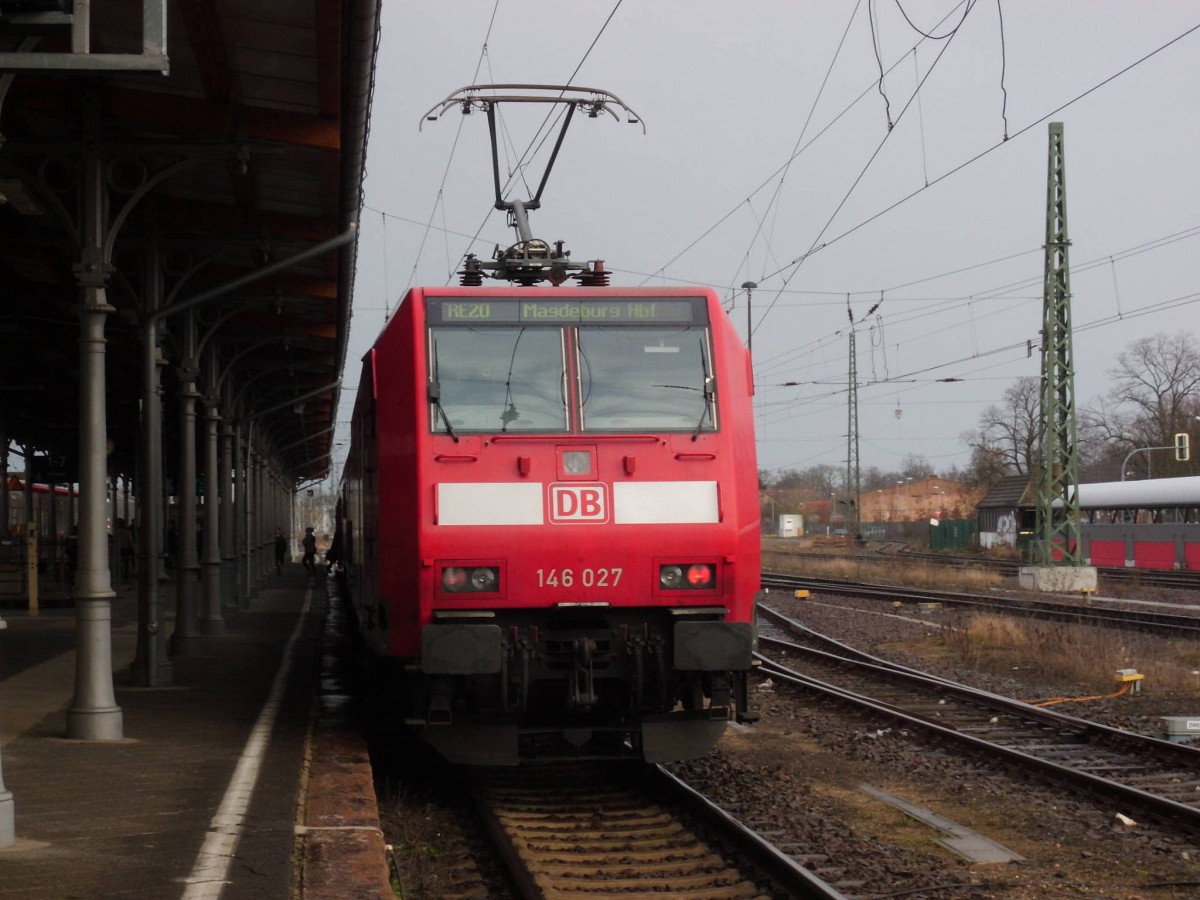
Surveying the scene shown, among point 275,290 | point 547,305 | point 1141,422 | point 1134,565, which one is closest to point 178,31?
point 547,305

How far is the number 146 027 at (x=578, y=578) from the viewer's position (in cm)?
873

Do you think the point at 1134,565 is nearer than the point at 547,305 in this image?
No

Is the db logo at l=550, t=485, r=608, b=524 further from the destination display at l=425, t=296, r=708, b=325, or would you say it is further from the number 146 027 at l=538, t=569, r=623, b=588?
the destination display at l=425, t=296, r=708, b=325

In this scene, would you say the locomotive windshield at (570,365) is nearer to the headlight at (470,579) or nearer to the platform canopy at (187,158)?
the headlight at (470,579)

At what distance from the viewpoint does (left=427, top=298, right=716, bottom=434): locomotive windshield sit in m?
9.09

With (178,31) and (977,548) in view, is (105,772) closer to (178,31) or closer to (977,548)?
(178,31)

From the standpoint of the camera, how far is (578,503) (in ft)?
29.2

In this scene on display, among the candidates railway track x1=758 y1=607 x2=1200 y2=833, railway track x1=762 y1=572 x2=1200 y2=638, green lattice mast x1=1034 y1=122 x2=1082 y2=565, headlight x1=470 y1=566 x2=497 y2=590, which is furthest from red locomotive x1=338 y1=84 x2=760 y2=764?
green lattice mast x1=1034 y1=122 x2=1082 y2=565

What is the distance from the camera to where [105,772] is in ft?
28.4

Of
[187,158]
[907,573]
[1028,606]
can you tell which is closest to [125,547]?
[907,573]

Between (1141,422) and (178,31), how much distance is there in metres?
67.7

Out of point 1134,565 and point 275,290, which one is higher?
point 275,290

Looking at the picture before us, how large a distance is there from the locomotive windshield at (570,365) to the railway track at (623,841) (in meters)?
2.29

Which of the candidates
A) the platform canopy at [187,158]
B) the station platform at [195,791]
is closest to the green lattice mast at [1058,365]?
the platform canopy at [187,158]
